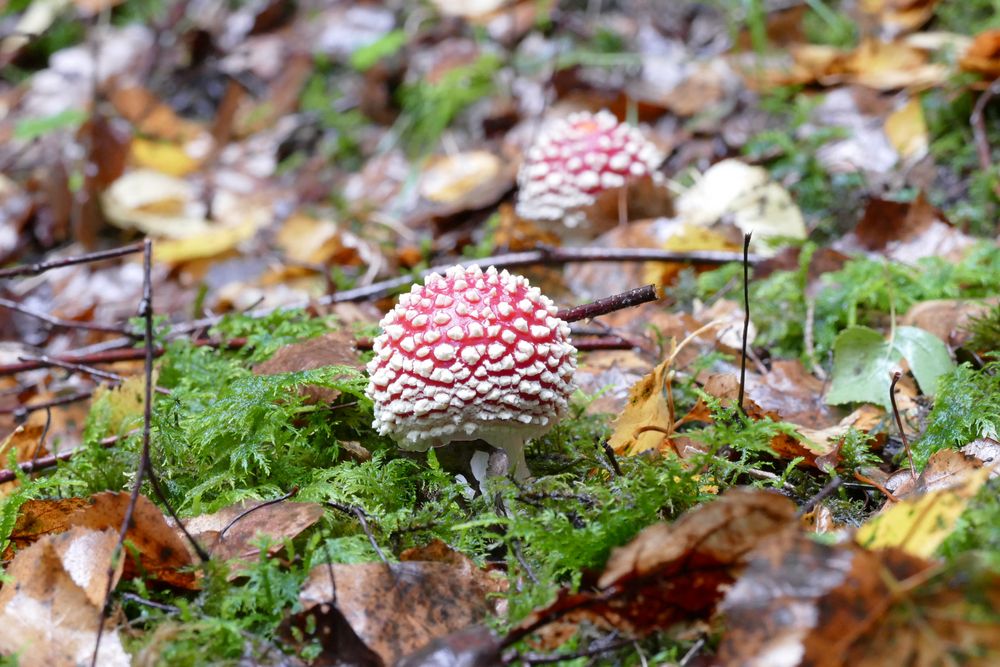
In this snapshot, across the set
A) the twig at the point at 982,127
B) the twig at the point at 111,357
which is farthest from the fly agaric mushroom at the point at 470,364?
the twig at the point at 982,127

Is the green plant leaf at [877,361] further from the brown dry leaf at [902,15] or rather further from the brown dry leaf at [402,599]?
the brown dry leaf at [902,15]

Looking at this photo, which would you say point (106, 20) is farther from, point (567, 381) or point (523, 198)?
point (567, 381)

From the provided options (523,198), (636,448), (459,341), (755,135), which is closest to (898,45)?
(755,135)

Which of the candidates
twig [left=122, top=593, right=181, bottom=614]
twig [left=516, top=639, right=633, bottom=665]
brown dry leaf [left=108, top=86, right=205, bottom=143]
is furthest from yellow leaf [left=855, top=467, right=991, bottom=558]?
brown dry leaf [left=108, top=86, right=205, bottom=143]

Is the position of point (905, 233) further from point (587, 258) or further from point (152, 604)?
point (152, 604)

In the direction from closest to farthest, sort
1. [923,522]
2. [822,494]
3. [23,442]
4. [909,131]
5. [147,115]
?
[923,522] → [822,494] → [23,442] → [909,131] → [147,115]

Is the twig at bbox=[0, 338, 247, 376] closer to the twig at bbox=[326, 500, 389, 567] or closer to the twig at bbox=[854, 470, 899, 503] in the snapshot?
the twig at bbox=[326, 500, 389, 567]

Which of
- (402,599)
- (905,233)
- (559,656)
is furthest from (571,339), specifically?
(905,233)
